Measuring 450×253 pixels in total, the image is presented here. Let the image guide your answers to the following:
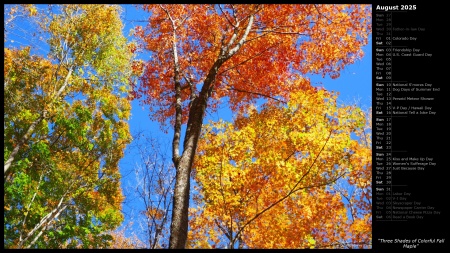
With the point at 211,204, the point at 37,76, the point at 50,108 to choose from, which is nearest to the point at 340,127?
the point at 211,204

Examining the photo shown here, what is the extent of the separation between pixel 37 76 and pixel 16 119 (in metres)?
1.80

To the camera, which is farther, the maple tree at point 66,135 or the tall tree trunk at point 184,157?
the maple tree at point 66,135

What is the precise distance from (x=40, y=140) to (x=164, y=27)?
18.7 feet

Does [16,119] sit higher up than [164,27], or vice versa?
[164,27]

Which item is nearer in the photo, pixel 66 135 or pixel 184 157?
pixel 184 157

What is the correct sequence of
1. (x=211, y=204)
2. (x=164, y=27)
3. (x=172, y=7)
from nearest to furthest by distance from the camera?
(x=172, y=7), (x=164, y=27), (x=211, y=204)

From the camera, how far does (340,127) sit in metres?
14.1

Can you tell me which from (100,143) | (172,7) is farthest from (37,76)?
(172,7)

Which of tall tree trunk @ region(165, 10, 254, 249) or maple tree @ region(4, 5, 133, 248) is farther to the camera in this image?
maple tree @ region(4, 5, 133, 248)
